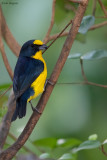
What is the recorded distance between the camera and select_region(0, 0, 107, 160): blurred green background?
11.2 ft

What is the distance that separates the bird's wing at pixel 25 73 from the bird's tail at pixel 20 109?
0.08 m

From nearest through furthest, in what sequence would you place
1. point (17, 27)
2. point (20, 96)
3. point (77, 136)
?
point (20, 96)
point (77, 136)
point (17, 27)

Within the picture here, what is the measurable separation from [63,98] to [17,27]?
0.92 m

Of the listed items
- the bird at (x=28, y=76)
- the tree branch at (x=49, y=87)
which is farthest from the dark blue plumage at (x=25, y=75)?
the tree branch at (x=49, y=87)

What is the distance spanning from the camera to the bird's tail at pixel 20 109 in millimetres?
2270

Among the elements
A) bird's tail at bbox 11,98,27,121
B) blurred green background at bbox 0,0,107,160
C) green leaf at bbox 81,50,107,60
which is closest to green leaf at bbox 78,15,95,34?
green leaf at bbox 81,50,107,60

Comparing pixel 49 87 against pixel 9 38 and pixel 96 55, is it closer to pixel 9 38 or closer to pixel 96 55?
pixel 96 55

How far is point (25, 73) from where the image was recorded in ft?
8.41

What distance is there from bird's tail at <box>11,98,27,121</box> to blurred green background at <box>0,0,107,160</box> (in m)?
0.82

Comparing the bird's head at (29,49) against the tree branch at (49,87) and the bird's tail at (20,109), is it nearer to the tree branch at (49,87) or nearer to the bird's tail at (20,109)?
the bird's tail at (20,109)

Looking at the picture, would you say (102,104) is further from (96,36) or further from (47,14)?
(47,14)

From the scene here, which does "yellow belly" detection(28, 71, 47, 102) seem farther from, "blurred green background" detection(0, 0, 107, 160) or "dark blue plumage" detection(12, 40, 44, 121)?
"blurred green background" detection(0, 0, 107, 160)

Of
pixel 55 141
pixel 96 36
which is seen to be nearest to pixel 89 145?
pixel 55 141

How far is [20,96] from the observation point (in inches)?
97.6
